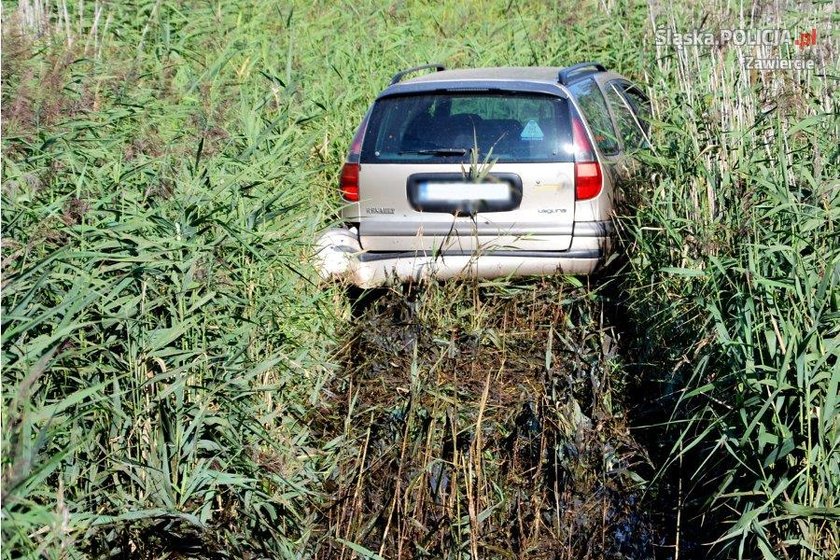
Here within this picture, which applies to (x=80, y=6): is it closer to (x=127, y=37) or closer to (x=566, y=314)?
(x=127, y=37)

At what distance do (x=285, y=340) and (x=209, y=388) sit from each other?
2.97 ft

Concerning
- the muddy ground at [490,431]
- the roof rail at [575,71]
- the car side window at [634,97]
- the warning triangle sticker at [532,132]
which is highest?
Answer: the roof rail at [575,71]

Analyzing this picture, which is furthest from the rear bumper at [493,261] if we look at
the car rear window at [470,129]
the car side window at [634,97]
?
the car side window at [634,97]

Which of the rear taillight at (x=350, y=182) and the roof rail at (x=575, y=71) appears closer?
the roof rail at (x=575, y=71)

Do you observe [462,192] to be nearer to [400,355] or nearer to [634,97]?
[400,355]

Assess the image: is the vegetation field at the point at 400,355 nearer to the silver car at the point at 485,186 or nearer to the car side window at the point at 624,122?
the silver car at the point at 485,186

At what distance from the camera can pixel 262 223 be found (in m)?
4.95

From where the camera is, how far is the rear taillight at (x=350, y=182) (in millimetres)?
6344

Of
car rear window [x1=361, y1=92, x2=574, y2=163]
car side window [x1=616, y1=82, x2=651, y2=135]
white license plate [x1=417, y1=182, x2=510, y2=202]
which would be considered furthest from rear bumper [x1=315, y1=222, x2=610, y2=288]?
car side window [x1=616, y1=82, x2=651, y2=135]

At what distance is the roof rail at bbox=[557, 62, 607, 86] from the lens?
6.23 m

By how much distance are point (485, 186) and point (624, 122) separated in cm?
131

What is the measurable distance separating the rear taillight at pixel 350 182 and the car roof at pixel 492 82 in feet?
Answer: 1.59

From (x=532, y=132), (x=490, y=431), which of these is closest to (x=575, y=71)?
(x=532, y=132)

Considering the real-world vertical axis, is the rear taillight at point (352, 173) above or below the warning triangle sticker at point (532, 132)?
below
